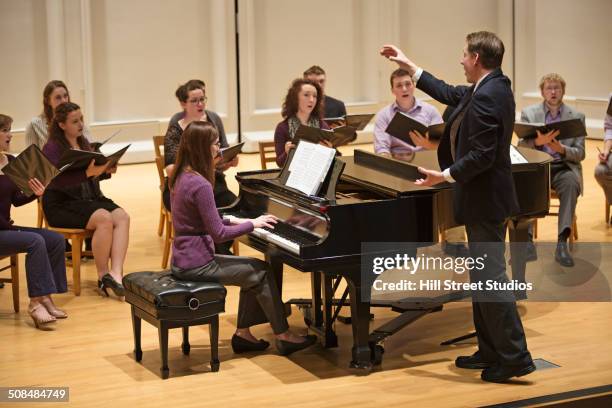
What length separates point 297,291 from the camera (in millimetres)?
6102

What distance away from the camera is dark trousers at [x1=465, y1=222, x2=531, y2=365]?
445cm

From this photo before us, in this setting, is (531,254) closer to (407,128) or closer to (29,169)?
(407,128)

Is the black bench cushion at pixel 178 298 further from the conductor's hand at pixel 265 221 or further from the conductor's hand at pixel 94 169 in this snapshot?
the conductor's hand at pixel 94 169

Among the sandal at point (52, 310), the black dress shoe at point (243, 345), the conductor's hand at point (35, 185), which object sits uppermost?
the conductor's hand at point (35, 185)

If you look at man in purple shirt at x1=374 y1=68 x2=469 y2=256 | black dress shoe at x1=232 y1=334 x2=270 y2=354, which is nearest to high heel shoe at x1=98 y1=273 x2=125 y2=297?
black dress shoe at x1=232 y1=334 x2=270 y2=354

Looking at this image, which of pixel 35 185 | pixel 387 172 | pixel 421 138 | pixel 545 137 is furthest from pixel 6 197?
pixel 545 137

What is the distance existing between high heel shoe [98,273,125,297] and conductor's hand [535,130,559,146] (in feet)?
8.92

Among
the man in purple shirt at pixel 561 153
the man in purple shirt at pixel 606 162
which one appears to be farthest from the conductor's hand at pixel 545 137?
the man in purple shirt at pixel 606 162

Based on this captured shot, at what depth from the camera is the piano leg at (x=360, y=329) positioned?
464cm

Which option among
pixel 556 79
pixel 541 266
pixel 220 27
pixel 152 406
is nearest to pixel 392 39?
pixel 220 27

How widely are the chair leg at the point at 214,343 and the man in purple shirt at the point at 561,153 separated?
273cm

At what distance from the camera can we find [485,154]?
14.1ft

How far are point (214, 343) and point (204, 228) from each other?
517 millimetres

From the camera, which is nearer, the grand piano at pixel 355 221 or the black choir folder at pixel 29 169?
the grand piano at pixel 355 221
